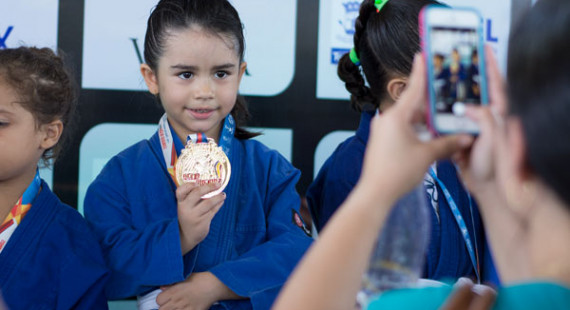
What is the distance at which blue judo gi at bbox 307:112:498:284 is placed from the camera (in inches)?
73.3

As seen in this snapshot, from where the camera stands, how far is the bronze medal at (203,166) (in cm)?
167

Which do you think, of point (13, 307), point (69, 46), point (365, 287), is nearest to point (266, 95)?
point (69, 46)

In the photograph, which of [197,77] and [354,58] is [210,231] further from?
[354,58]

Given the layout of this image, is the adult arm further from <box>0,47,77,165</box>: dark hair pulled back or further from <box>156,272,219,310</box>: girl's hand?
<box>0,47,77,165</box>: dark hair pulled back

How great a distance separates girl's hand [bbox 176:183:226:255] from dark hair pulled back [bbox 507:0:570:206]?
106 cm

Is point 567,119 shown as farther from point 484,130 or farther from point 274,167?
point 274,167

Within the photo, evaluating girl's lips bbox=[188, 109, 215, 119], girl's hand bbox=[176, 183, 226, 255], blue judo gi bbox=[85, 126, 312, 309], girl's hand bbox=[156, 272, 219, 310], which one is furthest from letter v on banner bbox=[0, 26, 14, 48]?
girl's hand bbox=[156, 272, 219, 310]

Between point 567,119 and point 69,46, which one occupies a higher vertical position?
point 69,46

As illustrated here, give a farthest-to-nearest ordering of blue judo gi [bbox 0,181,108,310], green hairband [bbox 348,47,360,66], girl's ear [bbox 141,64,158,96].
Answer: green hairband [bbox 348,47,360,66] < girl's ear [bbox 141,64,158,96] < blue judo gi [bbox 0,181,108,310]

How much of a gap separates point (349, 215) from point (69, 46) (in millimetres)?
1693

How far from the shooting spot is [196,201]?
5.49 feet

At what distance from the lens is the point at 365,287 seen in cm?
90

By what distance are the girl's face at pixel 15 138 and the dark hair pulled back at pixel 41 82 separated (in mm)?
20

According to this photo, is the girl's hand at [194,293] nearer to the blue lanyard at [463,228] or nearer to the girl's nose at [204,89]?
the girl's nose at [204,89]
